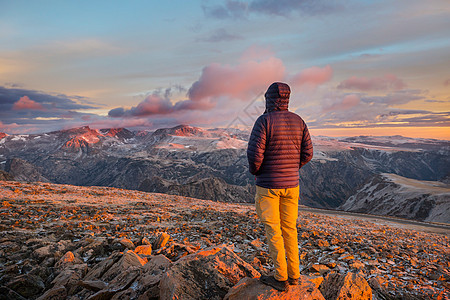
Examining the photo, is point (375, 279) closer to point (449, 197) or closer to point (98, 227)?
point (98, 227)

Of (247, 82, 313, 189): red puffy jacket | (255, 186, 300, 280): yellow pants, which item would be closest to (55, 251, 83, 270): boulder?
(255, 186, 300, 280): yellow pants

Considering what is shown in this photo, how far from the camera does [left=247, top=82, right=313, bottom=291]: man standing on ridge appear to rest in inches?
198

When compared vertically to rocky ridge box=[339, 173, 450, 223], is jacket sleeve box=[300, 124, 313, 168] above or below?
above

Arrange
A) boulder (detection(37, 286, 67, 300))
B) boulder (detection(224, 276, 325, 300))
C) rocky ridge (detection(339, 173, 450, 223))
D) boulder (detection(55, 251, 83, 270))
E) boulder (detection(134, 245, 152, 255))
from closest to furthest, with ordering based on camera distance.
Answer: boulder (detection(224, 276, 325, 300)) < boulder (detection(37, 286, 67, 300)) < boulder (detection(55, 251, 83, 270)) < boulder (detection(134, 245, 152, 255)) < rocky ridge (detection(339, 173, 450, 223))

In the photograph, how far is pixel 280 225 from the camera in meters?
5.23

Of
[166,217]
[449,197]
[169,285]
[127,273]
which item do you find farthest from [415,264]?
[449,197]

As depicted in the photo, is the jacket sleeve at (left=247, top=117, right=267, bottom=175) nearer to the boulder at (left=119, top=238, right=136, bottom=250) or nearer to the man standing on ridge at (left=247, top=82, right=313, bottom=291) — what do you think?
the man standing on ridge at (left=247, top=82, right=313, bottom=291)

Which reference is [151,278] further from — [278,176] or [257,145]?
[257,145]

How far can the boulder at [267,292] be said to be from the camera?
4.69m

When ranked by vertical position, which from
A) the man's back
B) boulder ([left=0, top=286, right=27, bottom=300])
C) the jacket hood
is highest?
the jacket hood

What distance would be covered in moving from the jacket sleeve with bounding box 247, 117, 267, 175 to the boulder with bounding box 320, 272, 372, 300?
322 cm

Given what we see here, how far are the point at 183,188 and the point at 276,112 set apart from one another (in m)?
148

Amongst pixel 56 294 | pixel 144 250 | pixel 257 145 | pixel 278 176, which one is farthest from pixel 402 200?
pixel 56 294

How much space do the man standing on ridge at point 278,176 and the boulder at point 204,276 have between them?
68 centimetres
